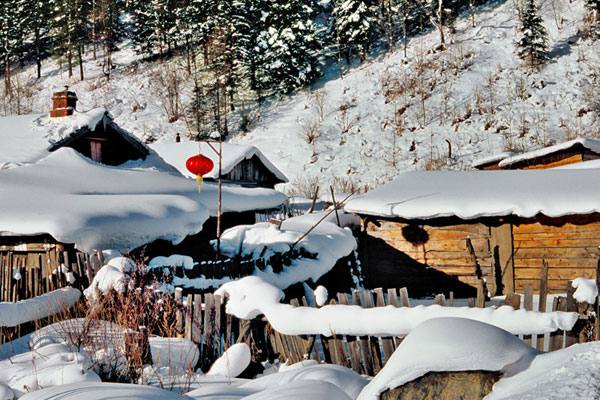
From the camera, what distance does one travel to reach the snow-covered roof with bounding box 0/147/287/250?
359 inches

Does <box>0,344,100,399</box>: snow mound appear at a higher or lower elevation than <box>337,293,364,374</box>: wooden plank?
higher

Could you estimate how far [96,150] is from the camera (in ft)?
54.1

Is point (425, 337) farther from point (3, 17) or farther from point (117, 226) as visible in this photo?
point (3, 17)

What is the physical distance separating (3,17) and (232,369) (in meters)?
64.2

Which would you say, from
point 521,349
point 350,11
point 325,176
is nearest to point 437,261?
point 521,349

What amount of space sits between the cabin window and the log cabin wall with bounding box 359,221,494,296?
982cm

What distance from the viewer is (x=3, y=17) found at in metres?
54.7

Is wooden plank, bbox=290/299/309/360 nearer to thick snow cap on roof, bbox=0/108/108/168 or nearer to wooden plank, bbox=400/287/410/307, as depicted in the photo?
wooden plank, bbox=400/287/410/307

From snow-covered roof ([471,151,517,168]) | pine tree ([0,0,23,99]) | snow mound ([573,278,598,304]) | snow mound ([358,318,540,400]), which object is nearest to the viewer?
snow mound ([358,318,540,400])

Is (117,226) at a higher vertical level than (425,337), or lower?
higher

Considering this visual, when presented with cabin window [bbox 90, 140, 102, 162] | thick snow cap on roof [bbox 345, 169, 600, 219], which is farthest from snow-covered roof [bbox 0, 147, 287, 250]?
thick snow cap on roof [bbox 345, 169, 600, 219]

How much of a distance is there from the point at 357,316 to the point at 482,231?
316 inches

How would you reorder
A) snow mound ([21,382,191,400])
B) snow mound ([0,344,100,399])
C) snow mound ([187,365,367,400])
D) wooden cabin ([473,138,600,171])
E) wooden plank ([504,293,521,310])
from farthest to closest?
wooden cabin ([473,138,600,171]) → wooden plank ([504,293,521,310]) → snow mound ([0,344,100,399]) → snow mound ([187,365,367,400]) → snow mound ([21,382,191,400])

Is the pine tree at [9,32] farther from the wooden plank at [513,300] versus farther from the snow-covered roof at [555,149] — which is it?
the wooden plank at [513,300]
